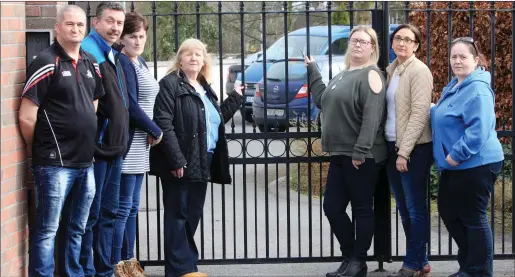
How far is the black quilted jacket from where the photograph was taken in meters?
6.46

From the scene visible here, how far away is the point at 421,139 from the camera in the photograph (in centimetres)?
660


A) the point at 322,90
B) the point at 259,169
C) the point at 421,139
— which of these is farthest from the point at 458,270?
the point at 259,169

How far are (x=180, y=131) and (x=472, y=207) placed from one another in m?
2.15

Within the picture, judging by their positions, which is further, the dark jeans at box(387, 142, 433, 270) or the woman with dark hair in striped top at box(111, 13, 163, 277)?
the dark jeans at box(387, 142, 433, 270)

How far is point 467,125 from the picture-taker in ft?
20.7

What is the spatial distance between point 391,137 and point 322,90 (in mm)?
634

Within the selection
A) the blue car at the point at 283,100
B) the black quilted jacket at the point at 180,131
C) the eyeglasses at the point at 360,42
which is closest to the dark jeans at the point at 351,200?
the blue car at the point at 283,100

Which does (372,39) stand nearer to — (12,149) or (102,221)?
(102,221)

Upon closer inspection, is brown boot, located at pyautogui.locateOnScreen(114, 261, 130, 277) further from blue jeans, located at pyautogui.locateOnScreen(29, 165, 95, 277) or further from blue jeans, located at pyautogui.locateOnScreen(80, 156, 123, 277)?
blue jeans, located at pyautogui.locateOnScreen(29, 165, 95, 277)

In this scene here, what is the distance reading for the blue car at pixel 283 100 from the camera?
7.08 metres

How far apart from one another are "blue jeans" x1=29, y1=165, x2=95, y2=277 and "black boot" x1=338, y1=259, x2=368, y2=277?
6.88 feet

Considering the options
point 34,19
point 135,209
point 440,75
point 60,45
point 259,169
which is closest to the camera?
point 60,45

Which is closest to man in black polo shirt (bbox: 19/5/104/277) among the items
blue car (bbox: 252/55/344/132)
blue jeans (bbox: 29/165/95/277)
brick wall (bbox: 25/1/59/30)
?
blue jeans (bbox: 29/165/95/277)

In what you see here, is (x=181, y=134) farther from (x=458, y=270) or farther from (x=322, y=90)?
(x=458, y=270)
